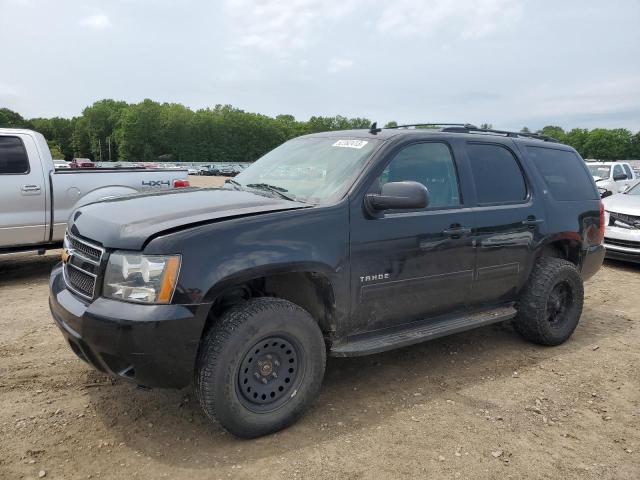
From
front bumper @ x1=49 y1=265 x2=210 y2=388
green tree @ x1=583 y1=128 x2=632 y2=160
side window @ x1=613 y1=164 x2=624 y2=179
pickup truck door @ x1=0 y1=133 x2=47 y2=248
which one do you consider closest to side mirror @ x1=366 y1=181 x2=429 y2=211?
front bumper @ x1=49 y1=265 x2=210 y2=388

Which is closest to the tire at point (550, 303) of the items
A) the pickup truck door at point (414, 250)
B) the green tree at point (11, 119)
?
the pickup truck door at point (414, 250)

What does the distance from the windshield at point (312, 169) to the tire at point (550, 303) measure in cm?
205

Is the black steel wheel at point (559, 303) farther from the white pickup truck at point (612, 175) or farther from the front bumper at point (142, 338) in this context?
the white pickup truck at point (612, 175)

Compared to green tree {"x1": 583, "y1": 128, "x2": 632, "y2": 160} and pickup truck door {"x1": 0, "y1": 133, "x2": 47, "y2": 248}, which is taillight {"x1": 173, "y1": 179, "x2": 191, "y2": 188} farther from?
green tree {"x1": 583, "y1": 128, "x2": 632, "y2": 160}

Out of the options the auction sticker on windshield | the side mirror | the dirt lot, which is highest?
the auction sticker on windshield

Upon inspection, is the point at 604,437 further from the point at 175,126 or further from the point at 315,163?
the point at 175,126

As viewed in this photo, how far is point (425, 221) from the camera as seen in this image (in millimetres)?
3717

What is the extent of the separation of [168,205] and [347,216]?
45.3 inches

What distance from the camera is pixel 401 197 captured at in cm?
329

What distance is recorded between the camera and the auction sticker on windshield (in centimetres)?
382

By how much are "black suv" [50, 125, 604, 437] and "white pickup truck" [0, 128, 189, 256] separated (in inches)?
137

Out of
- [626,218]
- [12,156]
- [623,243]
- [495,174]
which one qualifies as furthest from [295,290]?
[626,218]

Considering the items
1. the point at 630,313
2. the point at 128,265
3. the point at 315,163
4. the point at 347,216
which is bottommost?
the point at 630,313

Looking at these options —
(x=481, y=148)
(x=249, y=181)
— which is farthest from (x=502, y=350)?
(x=249, y=181)
